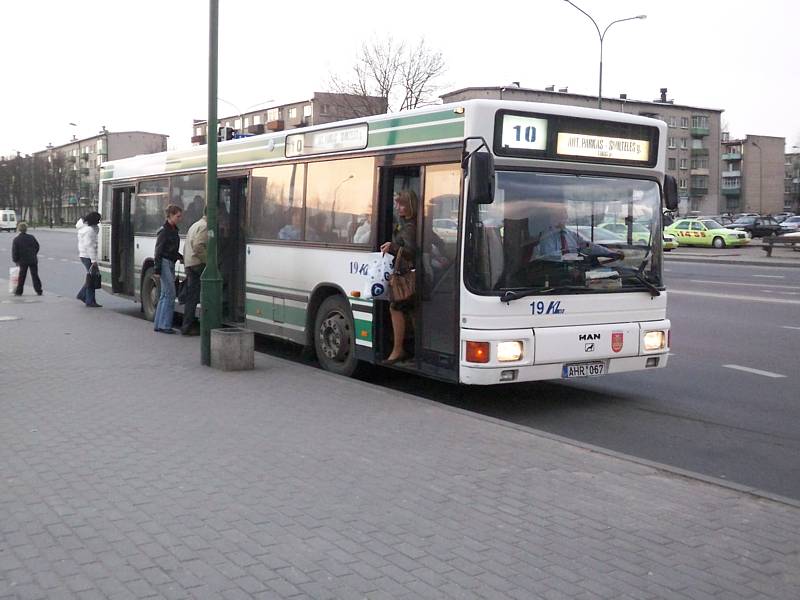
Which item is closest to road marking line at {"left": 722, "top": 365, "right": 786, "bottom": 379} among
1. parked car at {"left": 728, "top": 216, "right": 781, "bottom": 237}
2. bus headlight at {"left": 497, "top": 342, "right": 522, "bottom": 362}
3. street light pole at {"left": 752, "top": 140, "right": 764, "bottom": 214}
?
bus headlight at {"left": 497, "top": 342, "right": 522, "bottom": 362}

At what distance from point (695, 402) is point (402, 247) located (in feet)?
11.2

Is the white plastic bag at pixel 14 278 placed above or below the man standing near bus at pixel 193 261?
below

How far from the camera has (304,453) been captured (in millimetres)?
6641

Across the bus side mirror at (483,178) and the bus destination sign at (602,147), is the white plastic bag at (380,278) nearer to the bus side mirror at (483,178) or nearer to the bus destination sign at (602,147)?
the bus side mirror at (483,178)

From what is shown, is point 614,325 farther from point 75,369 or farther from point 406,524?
point 75,369

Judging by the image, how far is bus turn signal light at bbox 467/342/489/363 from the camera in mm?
8086

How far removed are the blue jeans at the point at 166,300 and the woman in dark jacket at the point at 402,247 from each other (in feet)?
17.5

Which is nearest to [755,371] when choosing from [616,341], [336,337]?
[616,341]

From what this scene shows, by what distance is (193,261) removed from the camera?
505 inches

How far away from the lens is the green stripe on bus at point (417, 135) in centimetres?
836

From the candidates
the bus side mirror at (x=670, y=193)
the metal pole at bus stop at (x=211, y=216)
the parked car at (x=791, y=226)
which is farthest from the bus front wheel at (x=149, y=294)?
the parked car at (x=791, y=226)

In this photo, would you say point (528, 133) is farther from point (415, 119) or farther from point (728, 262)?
point (728, 262)

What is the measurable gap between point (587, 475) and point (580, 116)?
384 cm

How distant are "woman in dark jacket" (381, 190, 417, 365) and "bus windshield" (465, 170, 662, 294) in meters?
1.05
